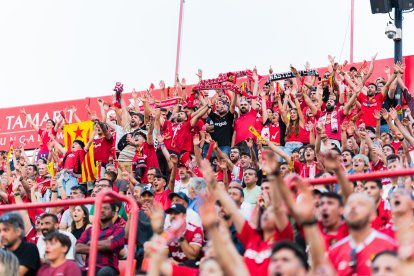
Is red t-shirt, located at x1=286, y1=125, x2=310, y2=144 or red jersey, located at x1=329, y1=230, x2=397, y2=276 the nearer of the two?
red jersey, located at x1=329, y1=230, x2=397, y2=276

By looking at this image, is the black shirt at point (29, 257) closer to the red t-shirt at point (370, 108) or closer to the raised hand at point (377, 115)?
the raised hand at point (377, 115)

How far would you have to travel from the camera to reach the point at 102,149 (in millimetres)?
15227

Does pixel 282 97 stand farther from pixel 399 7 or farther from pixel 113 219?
pixel 113 219

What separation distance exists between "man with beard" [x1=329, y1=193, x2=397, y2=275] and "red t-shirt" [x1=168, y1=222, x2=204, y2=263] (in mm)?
2345

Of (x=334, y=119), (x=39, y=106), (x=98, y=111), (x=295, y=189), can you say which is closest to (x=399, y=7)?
(x=334, y=119)

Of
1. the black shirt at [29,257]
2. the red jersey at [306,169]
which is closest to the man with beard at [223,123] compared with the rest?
the red jersey at [306,169]

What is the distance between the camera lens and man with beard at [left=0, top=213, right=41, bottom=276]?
7.80 meters

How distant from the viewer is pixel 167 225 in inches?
365

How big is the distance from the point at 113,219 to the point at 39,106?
573 inches

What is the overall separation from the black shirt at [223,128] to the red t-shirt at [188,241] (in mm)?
5832

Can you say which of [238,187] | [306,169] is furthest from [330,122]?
[238,187]

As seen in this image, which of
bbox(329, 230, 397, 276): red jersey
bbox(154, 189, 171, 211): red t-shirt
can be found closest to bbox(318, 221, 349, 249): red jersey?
bbox(329, 230, 397, 276): red jersey

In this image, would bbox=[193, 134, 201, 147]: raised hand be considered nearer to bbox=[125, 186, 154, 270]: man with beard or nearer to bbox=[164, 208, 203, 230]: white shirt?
bbox=[125, 186, 154, 270]: man with beard

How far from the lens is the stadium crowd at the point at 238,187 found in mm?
6445
